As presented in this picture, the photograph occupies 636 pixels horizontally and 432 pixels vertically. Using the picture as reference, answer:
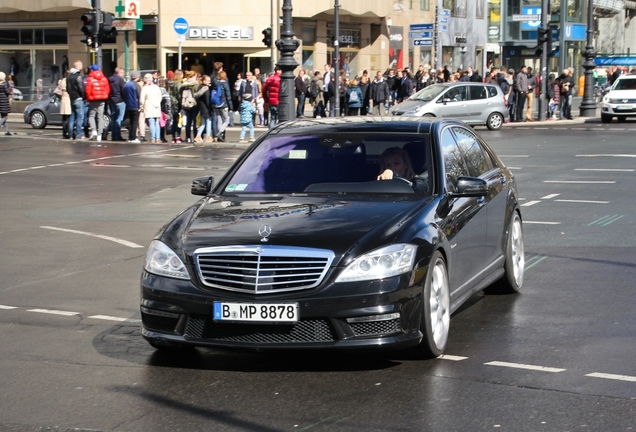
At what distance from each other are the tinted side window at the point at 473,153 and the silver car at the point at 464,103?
25.3 meters

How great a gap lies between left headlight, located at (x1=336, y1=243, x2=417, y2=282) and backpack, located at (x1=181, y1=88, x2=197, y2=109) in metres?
21.3

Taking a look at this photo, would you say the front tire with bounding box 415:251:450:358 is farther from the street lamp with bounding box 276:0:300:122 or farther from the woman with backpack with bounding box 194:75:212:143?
the woman with backpack with bounding box 194:75:212:143

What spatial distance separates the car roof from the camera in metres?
7.91

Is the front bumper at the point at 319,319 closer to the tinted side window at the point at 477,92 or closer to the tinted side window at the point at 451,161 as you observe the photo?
the tinted side window at the point at 451,161

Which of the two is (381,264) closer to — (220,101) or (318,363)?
(318,363)

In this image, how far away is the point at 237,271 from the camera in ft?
20.8

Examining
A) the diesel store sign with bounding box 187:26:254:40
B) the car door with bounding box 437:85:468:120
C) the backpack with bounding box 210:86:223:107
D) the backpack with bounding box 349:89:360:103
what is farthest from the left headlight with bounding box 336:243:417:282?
the diesel store sign with bounding box 187:26:254:40

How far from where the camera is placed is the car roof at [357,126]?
7.91m

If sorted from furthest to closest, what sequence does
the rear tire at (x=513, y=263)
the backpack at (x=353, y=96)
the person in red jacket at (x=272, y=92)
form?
1. the backpack at (x=353, y=96)
2. the person in red jacket at (x=272, y=92)
3. the rear tire at (x=513, y=263)

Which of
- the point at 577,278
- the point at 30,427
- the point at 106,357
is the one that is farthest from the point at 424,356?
the point at 577,278

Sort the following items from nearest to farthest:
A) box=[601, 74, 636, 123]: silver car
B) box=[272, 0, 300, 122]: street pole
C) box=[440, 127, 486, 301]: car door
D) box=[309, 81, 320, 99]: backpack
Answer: box=[440, 127, 486, 301]: car door, box=[272, 0, 300, 122]: street pole, box=[309, 81, 320, 99]: backpack, box=[601, 74, 636, 123]: silver car

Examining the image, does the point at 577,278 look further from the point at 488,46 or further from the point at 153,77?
the point at 488,46

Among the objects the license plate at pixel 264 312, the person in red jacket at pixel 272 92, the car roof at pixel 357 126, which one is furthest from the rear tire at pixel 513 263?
the person in red jacket at pixel 272 92

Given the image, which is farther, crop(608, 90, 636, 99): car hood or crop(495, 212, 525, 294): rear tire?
crop(608, 90, 636, 99): car hood
